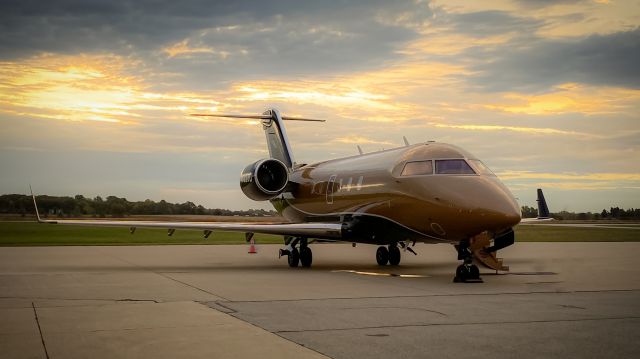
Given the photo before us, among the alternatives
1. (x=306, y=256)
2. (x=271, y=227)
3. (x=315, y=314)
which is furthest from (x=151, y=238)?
(x=315, y=314)

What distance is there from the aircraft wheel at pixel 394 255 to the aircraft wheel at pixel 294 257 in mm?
2809

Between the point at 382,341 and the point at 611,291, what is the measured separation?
7069 mm

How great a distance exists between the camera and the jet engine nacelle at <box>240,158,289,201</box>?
937 inches

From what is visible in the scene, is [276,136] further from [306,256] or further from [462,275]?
[462,275]

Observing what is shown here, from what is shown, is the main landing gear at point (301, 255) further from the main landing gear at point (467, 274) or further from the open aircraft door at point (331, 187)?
the main landing gear at point (467, 274)

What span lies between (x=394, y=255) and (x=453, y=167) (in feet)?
20.2

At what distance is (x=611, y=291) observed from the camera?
13.5 meters

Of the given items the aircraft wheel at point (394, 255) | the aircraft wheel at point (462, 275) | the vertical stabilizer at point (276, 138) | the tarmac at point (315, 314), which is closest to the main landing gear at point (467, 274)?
the aircraft wheel at point (462, 275)

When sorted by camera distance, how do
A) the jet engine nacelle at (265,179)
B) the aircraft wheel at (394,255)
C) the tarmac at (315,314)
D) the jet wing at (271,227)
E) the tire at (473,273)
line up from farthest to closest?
the jet engine nacelle at (265,179), the aircraft wheel at (394,255), the jet wing at (271,227), the tire at (473,273), the tarmac at (315,314)

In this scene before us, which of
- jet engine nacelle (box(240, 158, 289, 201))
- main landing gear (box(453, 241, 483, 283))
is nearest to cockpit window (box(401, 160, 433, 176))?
main landing gear (box(453, 241, 483, 283))

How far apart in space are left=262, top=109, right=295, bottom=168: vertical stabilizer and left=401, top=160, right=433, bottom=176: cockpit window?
997 cm

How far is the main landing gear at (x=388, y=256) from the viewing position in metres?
22.3

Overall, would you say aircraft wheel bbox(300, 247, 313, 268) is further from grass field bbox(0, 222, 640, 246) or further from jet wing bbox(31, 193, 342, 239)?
grass field bbox(0, 222, 640, 246)

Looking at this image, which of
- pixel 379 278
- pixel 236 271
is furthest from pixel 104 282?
pixel 379 278
